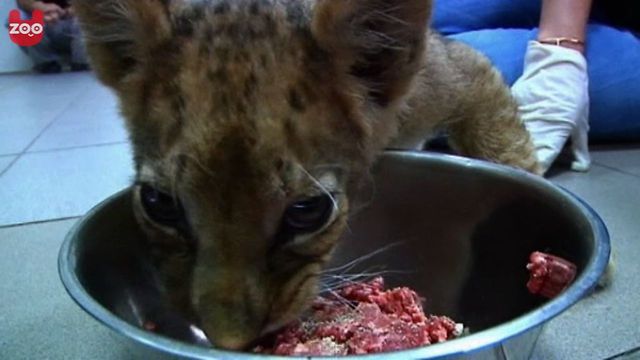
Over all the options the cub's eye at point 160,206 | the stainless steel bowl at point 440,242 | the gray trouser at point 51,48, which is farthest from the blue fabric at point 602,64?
the gray trouser at point 51,48

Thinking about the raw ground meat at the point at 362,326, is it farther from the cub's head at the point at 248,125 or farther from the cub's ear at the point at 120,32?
the cub's ear at the point at 120,32

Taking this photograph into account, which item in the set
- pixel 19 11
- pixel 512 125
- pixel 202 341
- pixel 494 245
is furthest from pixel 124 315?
pixel 19 11

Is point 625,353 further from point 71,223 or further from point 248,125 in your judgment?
point 71,223

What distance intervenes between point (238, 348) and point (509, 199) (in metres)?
0.54

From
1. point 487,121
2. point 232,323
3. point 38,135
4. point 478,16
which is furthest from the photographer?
point 38,135

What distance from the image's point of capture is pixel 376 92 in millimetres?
968

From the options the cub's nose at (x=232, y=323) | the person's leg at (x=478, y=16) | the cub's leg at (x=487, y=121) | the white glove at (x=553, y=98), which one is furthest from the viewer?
the person's leg at (x=478, y=16)

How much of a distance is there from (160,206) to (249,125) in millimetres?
170

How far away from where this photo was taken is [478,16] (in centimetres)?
227

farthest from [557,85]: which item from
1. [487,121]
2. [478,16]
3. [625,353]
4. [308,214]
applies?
[308,214]

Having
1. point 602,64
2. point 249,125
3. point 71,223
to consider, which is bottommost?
point 71,223

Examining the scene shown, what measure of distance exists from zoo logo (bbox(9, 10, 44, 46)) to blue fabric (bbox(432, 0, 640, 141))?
3422 millimetres

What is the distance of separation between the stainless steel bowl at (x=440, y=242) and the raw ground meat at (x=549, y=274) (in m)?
0.02

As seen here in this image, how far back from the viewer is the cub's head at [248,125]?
75cm
